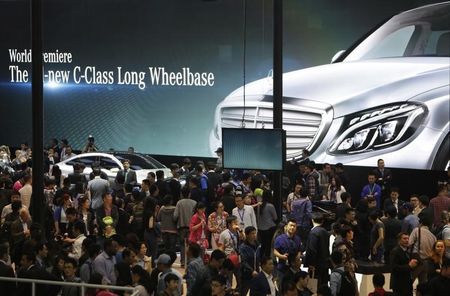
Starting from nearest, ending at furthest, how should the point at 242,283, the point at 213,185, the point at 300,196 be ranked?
the point at 242,283 < the point at 300,196 < the point at 213,185

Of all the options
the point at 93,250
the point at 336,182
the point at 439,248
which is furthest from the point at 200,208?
the point at 336,182

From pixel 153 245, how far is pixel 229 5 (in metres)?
12.2

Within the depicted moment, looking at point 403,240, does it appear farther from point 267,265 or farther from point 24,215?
point 24,215

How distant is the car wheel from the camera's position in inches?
940

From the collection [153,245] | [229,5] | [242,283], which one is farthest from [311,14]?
[242,283]

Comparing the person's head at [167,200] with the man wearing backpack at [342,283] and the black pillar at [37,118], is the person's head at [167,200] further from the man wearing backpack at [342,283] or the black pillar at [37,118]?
the man wearing backpack at [342,283]

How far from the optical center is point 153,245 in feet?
57.6

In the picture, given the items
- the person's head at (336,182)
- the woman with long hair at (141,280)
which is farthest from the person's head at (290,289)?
the person's head at (336,182)

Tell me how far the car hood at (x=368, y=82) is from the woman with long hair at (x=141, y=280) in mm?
12946

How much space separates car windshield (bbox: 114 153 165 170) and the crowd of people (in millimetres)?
3698

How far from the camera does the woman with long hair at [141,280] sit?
1237 cm

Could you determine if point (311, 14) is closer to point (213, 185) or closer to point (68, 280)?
point (213, 185)

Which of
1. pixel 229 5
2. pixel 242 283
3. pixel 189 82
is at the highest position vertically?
pixel 229 5

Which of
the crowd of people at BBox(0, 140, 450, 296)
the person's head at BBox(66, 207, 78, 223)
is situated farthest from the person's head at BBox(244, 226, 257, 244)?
the person's head at BBox(66, 207, 78, 223)
